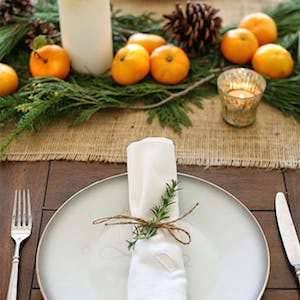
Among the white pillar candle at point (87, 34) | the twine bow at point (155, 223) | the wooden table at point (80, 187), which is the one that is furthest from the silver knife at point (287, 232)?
the white pillar candle at point (87, 34)

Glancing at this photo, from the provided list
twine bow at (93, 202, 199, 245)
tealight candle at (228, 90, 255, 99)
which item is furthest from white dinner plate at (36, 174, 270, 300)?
tealight candle at (228, 90, 255, 99)

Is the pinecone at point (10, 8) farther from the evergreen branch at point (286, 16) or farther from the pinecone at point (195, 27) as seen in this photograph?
the evergreen branch at point (286, 16)

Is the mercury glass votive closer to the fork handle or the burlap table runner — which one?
the burlap table runner

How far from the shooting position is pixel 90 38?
3.60 ft

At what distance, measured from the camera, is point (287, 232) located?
2.62ft

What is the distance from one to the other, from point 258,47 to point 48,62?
15.4 inches

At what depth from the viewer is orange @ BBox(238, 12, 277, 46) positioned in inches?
45.1

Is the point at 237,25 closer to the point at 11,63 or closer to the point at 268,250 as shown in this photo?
the point at 11,63

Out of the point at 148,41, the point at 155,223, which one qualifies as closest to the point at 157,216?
the point at 155,223

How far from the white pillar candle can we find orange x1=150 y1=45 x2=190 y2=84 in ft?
0.33

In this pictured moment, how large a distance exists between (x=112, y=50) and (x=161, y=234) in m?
0.51

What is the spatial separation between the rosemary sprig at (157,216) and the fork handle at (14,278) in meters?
0.15

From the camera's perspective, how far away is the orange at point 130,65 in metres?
1.06

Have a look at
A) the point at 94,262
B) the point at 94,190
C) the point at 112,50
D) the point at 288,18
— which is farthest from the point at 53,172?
the point at 288,18
